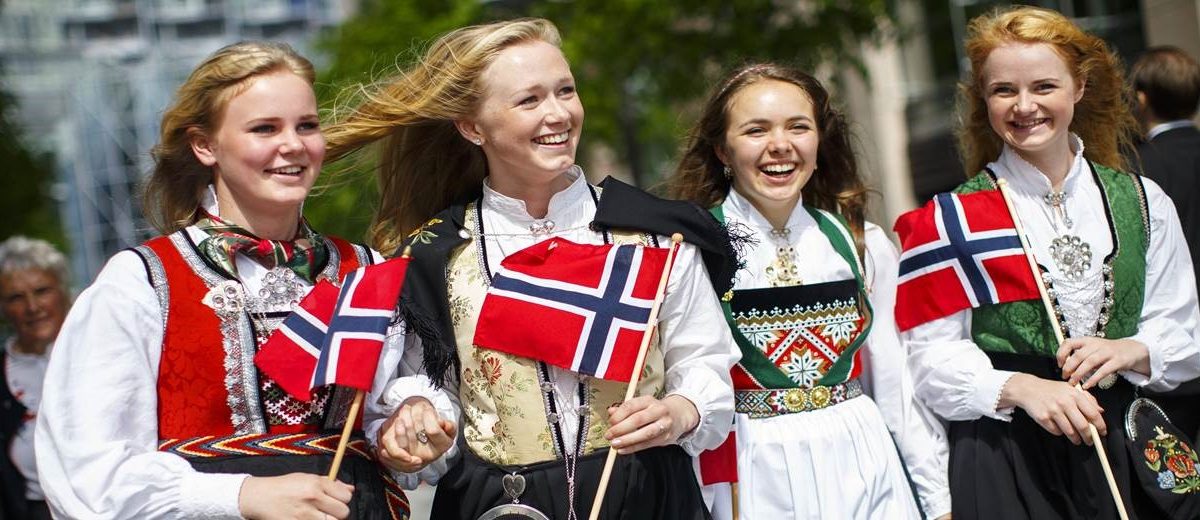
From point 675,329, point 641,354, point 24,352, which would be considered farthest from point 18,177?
point 641,354

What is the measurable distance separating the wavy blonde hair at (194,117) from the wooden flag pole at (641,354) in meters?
1.03

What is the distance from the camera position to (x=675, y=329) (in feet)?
11.9

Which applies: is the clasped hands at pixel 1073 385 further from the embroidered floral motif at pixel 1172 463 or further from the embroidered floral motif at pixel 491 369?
the embroidered floral motif at pixel 491 369

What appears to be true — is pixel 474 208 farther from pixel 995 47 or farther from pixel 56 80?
pixel 56 80

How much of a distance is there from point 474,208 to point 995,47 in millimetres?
1623

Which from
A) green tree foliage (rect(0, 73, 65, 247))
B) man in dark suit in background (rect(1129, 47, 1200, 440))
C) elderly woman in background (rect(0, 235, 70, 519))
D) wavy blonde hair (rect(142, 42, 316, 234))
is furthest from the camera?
green tree foliage (rect(0, 73, 65, 247))

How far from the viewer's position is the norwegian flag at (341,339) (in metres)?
3.28

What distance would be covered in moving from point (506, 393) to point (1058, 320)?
1594mm

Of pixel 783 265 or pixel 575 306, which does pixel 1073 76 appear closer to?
pixel 783 265

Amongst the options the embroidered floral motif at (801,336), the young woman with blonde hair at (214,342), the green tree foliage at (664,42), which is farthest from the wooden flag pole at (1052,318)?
the green tree foliage at (664,42)

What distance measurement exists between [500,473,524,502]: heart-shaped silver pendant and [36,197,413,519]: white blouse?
65cm

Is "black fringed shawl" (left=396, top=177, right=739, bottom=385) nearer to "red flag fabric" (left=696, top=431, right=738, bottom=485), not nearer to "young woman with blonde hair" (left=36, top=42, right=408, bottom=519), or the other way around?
"young woman with blonde hair" (left=36, top=42, right=408, bottom=519)

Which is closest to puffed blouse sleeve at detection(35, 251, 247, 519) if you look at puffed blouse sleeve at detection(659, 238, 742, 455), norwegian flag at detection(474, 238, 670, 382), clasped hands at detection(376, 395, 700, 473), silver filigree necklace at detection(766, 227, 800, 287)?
clasped hands at detection(376, 395, 700, 473)

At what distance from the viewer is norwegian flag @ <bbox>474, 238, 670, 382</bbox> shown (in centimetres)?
349
